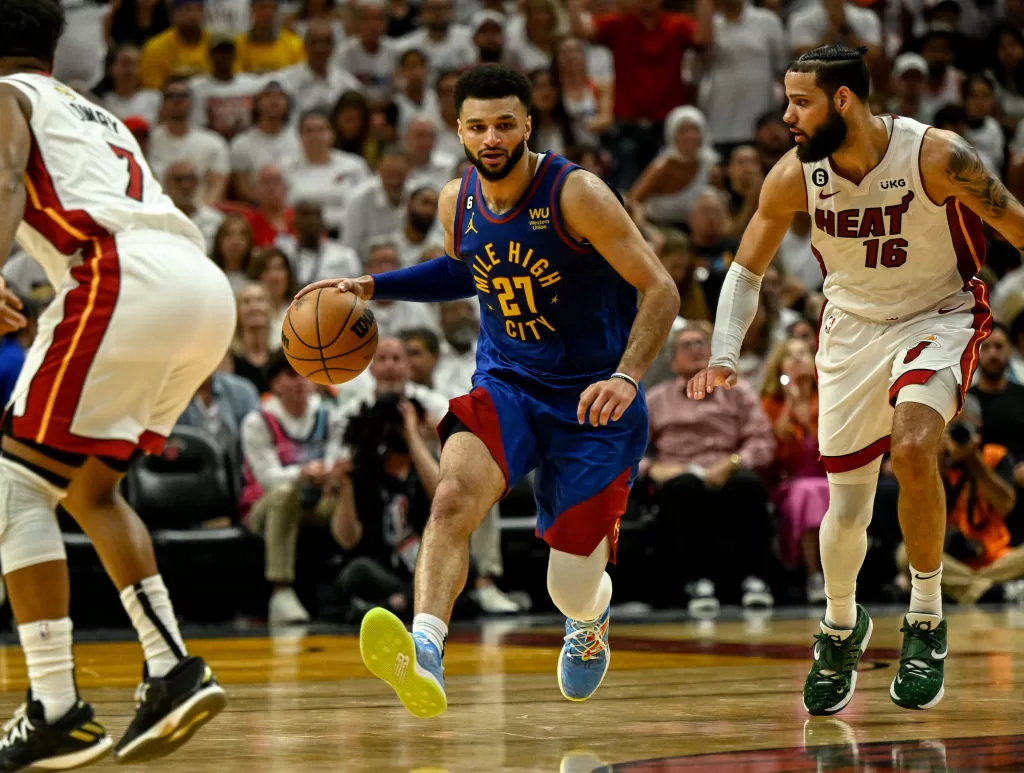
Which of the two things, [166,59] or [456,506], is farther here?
[166,59]

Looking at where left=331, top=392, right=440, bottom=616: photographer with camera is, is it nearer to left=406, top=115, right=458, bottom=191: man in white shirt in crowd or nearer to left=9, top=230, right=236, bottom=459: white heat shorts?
left=406, top=115, right=458, bottom=191: man in white shirt in crowd

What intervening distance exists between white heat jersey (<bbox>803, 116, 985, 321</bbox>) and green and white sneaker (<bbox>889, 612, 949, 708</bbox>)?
107cm

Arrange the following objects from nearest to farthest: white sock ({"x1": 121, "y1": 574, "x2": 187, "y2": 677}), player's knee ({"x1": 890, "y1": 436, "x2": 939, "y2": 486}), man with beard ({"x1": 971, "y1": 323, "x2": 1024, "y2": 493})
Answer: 1. white sock ({"x1": 121, "y1": 574, "x2": 187, "y2": 677})
2. player's knee ({"x1": 890, "y1": 436, "x2": 939, "y2": 486})
3. man with beard ({"x1": 971, "y1": 323, "x2": 1024, "y2": 493})

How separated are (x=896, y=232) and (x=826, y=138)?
1.31ft

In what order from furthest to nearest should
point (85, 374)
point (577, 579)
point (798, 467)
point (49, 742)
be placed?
point (798, 467) → point (577, 579) → point (85, 374) → point (49, 742)

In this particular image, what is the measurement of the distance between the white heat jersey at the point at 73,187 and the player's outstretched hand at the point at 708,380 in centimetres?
178

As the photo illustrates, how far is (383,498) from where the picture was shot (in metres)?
9.41

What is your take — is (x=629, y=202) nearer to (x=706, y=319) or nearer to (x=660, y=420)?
(x=706, y=319)

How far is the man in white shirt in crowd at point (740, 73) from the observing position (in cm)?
1448

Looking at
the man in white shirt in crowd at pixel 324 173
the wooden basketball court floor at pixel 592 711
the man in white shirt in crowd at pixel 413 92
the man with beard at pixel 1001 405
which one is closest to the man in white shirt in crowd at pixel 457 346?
the man in white shirt in crowd at pixel 324 173

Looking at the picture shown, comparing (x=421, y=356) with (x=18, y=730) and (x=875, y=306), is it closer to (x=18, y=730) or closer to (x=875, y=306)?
(x=875, y=306)

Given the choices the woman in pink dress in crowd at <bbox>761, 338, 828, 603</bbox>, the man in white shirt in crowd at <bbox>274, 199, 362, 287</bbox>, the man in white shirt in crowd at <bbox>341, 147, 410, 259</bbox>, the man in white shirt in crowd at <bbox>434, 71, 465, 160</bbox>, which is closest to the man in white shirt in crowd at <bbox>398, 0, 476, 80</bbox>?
the man in white shirt in crowd at <bbox>434, 71, 465, 160</bbox>


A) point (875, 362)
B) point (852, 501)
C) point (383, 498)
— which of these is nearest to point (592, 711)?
point (852, 501)

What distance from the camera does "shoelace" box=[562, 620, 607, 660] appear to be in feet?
18.0
